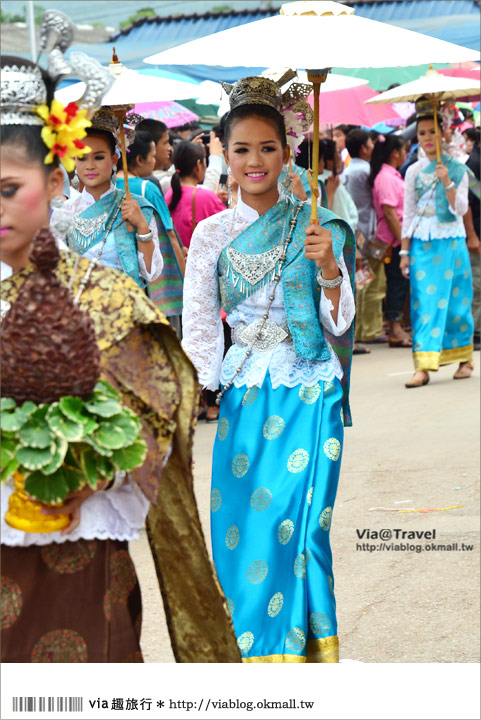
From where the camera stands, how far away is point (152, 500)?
230 centimetres

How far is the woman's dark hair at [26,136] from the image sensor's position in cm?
217

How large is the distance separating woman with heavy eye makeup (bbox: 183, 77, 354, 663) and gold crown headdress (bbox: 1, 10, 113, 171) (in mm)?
1537

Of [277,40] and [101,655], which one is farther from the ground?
[277,40]

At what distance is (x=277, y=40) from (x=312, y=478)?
4.23 ft

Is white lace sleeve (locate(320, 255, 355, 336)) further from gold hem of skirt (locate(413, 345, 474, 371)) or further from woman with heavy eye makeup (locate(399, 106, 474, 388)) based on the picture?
gold hem of skirt (locate(413, 345, 474, 371))

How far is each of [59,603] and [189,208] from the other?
213 inches

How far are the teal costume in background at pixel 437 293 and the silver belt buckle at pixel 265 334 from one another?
5.18 meters

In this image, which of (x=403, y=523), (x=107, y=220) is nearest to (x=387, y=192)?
(x=403, y=523)

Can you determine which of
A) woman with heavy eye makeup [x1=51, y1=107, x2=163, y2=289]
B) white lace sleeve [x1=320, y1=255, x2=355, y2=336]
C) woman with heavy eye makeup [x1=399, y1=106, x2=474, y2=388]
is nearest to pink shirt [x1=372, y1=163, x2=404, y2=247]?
woman with heavy eye makeup [x1=399, y1=106, x2=474, y2=388]

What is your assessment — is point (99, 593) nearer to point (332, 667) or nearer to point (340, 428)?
point (332, 667)

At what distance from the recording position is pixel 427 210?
347 inches

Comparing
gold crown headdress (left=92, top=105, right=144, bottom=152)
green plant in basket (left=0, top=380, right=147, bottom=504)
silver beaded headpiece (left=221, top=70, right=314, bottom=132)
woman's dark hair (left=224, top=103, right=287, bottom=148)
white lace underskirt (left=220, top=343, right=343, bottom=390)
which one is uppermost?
silver beaded headpiece (left=221, top=70, right=314, bottom=132)

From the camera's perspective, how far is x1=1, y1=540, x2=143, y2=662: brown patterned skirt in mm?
2295

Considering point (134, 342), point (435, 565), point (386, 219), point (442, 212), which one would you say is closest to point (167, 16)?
point (386, 219)
